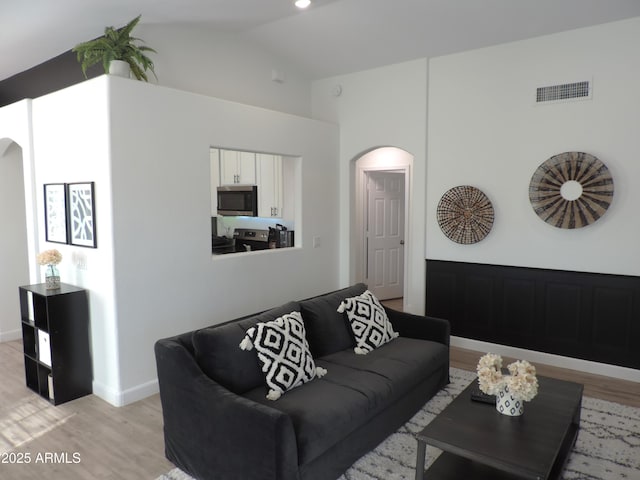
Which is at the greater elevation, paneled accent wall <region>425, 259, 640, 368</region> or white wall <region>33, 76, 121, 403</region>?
white wall <region>33, 76, 121, 403</region>

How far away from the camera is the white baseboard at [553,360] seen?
4.01 metres

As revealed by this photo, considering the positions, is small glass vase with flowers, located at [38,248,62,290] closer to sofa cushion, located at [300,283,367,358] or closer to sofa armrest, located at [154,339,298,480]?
sofa armrest, located at [154,339,298,480]

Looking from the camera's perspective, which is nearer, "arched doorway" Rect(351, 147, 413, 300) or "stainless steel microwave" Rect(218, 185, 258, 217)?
"stainless steel microwave" Rect(218, 185, 258, 217)

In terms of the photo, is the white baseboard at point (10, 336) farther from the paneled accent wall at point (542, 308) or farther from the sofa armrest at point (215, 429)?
the paneled accent wall at point (542, 308)

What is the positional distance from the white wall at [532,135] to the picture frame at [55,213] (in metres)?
3.60

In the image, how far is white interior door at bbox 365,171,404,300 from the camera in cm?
667

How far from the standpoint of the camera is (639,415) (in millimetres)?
3332

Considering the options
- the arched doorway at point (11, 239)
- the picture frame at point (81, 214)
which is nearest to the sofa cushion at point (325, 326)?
the picture frame at point (81, 214)

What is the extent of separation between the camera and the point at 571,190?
4.11 metres

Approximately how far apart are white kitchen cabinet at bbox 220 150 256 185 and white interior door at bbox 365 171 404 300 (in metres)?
1.74

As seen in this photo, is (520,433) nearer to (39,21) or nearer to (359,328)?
(359,328)

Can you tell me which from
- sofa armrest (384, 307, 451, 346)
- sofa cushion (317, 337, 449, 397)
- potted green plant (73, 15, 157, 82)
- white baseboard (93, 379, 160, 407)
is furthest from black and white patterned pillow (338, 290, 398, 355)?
potted green plant (73, 15, 157, 82)

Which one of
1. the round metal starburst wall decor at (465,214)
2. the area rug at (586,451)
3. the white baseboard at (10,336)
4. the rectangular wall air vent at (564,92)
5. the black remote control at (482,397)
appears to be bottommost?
the area rug at (586,451)

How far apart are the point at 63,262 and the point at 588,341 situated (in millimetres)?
4808
